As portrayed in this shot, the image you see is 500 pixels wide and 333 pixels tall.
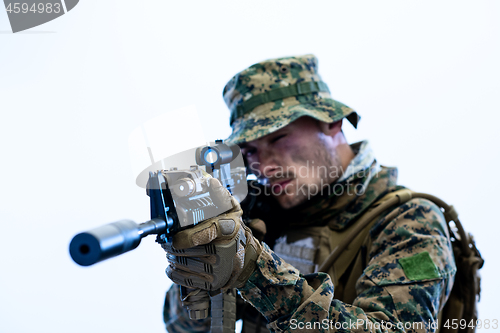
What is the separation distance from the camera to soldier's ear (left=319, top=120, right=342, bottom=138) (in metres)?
1.66

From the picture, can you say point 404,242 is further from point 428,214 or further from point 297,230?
point 297,230

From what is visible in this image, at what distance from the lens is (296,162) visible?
1596 mm

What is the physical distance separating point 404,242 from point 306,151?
59cm

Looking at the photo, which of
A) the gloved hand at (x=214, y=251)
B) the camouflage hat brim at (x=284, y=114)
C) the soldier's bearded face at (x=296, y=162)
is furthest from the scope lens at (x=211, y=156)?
the soldier's bearded face at (x=296, y=162)

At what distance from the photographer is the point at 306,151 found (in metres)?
1.61

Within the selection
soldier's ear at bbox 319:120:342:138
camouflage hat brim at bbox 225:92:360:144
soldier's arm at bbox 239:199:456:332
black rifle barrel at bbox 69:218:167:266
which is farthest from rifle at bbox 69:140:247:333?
soldier's ear at bbox 319:120:342:138

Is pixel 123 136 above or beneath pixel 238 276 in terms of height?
above

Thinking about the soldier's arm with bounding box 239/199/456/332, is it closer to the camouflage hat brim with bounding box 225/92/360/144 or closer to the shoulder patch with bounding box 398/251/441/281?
the shoulder patch with bounding box 398/251/441/281

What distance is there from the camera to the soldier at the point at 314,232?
921 mm

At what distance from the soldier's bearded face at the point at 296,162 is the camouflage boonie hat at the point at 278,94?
78 mm

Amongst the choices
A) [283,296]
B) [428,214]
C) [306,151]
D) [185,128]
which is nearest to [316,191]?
[306,151]

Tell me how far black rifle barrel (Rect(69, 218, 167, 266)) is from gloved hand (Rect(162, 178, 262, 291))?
0.16 m

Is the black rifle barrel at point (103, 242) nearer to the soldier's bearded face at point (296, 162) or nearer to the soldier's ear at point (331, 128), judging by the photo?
the soldier's bearded face at point (296, 162)

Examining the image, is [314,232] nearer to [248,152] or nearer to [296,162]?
[296,162]
